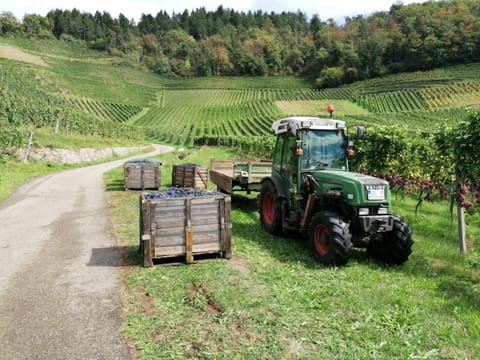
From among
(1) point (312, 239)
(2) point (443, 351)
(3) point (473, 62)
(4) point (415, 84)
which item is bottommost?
(2) point (443, 351)

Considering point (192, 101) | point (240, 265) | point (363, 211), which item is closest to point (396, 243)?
point (363, 211)

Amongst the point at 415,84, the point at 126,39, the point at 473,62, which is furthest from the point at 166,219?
the point at 126,39

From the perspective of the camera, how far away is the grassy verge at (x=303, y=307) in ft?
13.8

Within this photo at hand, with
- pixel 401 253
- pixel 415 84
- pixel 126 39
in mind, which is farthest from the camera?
pixel 126 39

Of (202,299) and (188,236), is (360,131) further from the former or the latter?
(202,299)

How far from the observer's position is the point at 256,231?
30.1 ft

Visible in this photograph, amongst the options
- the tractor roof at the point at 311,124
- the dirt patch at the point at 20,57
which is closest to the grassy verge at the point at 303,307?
the tractor roof at the point at 311,124

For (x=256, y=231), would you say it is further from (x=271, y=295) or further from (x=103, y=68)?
(x=103, y=68)

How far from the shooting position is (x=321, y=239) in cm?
698

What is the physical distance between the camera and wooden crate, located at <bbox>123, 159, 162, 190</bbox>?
15945 mm

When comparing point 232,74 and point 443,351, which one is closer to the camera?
point 443,351

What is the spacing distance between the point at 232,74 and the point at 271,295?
426ft

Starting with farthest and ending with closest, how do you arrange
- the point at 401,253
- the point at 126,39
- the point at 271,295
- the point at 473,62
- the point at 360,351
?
1. the point at 126,39
2. the point at 473,62
3. the point at 401,253
4. the point at 271,295
5. the point at 360,351

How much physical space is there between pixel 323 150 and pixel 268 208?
6.76 feet
